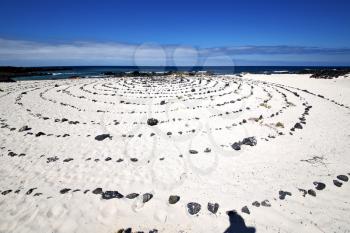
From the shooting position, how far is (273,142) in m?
10.2

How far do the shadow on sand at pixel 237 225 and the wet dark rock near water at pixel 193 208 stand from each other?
2.25 feet

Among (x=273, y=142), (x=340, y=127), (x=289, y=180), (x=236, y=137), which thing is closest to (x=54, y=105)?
(x=236, y=137)

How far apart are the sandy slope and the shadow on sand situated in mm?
21

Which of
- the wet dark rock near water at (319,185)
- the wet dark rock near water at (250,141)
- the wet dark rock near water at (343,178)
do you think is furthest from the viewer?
the wet dark rock near water at (250,141)

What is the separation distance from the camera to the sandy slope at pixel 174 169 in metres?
5.80

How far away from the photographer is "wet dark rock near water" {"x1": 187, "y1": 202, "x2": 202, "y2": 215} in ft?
19.8

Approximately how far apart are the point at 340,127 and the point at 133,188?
9801mm

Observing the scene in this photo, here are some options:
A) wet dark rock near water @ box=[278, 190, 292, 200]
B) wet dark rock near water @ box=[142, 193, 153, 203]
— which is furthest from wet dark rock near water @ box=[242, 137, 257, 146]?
wet dark rock near water @ box=[142, 193, 153, 203]

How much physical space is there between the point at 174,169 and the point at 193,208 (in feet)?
6.74

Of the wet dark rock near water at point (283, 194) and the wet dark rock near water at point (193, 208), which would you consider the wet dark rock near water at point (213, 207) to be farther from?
the wet dark rock near water at point (283, 194)

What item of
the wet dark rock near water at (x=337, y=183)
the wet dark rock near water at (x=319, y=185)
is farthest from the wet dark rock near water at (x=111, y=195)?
the wet dark rock near water at (x=337, y=183)

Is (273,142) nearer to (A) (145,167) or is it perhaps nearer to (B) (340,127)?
(B) (340,127)

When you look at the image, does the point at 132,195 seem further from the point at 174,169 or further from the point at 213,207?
the point at 213,207

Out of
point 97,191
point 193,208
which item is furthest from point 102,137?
point 193,208
